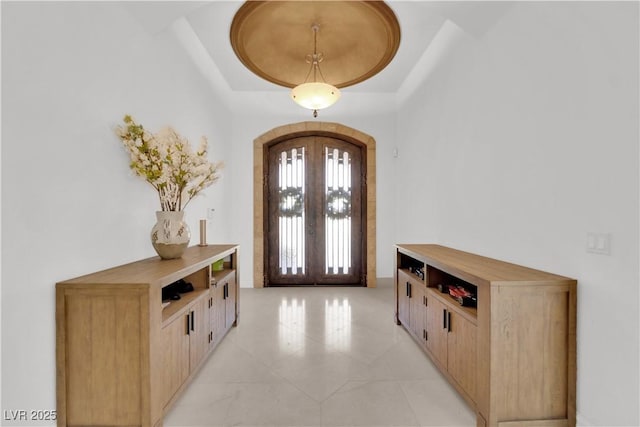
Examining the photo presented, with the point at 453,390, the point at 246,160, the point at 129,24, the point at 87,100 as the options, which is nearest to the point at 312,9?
the point at 129,24

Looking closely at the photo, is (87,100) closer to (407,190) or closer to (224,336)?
(224,336)

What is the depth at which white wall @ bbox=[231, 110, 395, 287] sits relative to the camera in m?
4.96

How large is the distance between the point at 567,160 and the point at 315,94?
7.09 ft

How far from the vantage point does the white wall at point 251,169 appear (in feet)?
16.3

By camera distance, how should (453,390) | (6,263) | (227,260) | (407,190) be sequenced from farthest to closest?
(407,190), (227,260), (453,390), (6,263)

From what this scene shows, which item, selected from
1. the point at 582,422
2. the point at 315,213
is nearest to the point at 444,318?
the point at 582,422

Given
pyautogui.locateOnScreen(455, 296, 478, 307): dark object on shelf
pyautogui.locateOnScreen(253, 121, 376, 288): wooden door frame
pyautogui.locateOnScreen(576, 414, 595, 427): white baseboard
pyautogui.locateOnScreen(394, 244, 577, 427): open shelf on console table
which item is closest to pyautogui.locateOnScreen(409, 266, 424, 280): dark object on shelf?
pyautogui.locateOnScreen(455, 296, 478, 307): dark object on shelf

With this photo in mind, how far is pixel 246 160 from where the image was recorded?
4969mm

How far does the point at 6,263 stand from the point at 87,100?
41.2 inches

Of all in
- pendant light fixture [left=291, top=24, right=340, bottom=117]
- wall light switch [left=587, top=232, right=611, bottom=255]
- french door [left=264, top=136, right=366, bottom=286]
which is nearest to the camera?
wall light switch [left=587, top=232, right=611, bottom=255]

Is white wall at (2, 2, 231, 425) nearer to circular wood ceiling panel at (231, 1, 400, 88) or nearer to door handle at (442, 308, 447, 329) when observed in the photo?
circular wood ceiling panel at (231, 1, 400, 88)

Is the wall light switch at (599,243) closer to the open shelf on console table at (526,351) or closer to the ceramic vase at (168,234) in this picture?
the open shelf on console table at (526,351)

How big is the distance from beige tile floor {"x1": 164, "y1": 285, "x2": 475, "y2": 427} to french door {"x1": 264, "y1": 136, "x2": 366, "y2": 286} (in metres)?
1.62

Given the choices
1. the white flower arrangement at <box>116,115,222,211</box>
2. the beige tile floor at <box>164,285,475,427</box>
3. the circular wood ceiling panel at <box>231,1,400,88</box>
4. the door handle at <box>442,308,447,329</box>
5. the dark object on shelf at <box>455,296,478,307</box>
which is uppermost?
the circular wood ceiling panel at <box>231,1,400,88</box>
